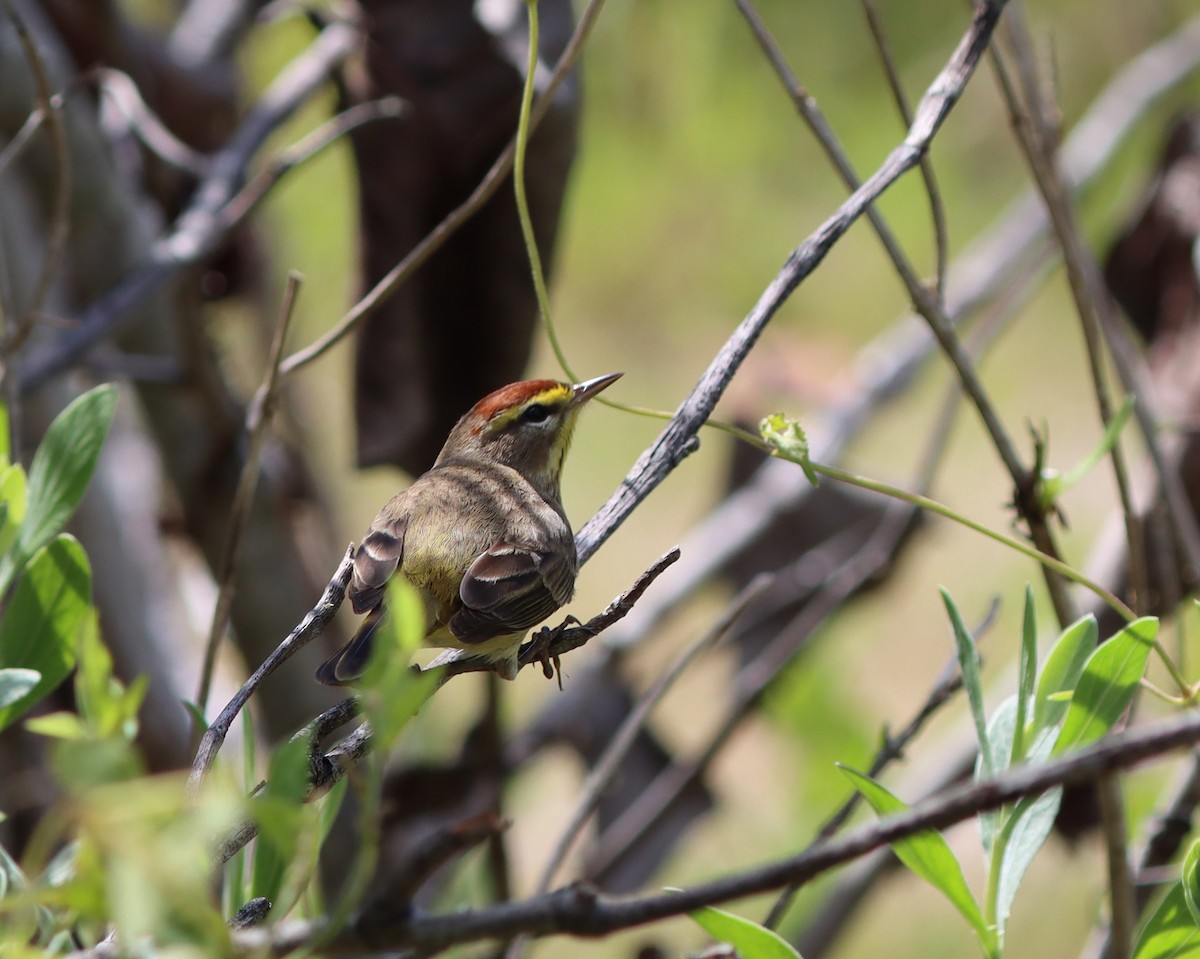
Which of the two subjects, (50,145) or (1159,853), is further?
(50,145)

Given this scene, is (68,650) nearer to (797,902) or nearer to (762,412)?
(762,412)

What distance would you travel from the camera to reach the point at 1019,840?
3.17 feet

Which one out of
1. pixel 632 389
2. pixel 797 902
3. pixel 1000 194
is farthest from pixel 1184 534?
pixel 1000 194

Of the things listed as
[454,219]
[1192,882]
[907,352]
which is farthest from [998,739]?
[907,352]

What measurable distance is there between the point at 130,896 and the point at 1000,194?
17.6 feet

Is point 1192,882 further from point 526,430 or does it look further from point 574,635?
point 526,430

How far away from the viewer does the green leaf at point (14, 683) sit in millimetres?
850

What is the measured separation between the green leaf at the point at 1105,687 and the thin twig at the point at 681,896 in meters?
0.39

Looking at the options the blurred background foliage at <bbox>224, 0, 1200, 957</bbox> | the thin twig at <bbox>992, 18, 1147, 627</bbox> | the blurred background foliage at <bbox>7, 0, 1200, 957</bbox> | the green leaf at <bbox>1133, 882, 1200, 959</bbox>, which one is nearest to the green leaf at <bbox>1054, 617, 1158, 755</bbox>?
the green leaf at <bbox>1133, 882, 1200, 959</bbox>

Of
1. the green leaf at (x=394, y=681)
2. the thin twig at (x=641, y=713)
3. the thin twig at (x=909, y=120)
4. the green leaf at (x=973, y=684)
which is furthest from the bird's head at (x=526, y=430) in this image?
the green leaf at (x=394, y=681)

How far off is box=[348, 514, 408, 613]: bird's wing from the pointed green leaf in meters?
0.64

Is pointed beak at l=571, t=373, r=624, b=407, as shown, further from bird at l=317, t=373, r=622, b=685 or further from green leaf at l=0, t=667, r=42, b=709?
green leaf at l=0, t=667, r=42, b=709

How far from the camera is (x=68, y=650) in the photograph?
0.99m

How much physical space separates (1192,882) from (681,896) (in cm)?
55
